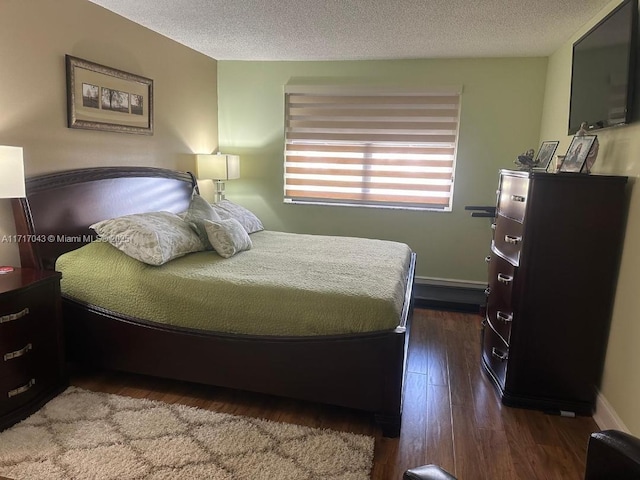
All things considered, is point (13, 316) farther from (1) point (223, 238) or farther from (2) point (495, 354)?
(2) point (495, 354)

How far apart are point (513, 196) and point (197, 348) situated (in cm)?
206

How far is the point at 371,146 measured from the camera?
4340mm

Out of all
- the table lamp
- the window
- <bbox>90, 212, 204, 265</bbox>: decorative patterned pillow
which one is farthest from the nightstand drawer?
the window

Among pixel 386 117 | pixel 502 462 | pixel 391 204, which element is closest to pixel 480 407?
pixel 502 462

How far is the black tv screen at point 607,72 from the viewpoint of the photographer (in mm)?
2107

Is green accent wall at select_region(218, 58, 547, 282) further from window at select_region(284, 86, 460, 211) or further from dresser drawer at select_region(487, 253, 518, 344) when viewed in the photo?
dresser drawer at select_region(487, 253, 518, 344)

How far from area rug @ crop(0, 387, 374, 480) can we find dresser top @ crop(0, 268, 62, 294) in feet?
2.22

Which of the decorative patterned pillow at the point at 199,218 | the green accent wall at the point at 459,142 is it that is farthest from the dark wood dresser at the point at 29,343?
the green accent wall at the point at 459,142

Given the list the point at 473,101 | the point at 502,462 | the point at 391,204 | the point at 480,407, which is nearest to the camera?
the point at 502,462

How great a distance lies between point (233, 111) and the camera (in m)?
4.61

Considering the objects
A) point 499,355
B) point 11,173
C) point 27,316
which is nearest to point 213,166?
point 11,173

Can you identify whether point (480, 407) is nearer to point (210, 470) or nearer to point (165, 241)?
point (210, 470)

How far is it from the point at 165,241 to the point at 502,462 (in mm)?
2124

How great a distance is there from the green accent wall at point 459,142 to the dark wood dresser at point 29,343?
8.67ft
